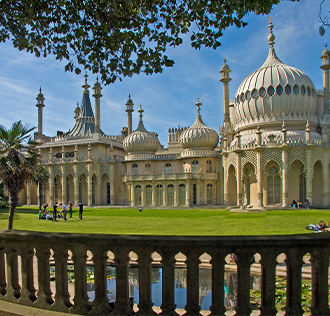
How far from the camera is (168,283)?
441cm

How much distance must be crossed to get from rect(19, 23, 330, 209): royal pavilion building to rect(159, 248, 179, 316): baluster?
31.7m

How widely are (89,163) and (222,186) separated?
18472 millimetres

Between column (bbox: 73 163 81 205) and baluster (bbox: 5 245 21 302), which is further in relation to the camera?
column (bbox: 73 163 81 205)

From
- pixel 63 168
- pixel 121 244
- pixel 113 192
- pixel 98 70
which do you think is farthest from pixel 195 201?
pixel 121 244

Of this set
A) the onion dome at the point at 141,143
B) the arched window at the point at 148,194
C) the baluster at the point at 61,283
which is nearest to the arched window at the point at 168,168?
the onion dome at the point at 141,143

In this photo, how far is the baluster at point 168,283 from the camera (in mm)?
4391

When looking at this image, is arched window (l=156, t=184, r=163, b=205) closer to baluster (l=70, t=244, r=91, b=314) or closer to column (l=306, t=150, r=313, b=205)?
column (l=306, t=150, r=313, b=205)

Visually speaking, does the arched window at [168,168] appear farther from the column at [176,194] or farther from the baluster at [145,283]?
the baluster at [145,283]

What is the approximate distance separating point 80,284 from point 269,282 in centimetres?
236

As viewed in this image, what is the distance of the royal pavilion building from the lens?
123 ft

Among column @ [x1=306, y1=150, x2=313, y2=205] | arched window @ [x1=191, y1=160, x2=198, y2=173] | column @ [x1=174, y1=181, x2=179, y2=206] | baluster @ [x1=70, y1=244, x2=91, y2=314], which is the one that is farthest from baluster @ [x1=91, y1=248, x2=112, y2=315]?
arched window @ [x1=191, y1=160, x2=198, y2=173]

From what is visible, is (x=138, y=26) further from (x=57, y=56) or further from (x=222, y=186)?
(x=222, y=186)

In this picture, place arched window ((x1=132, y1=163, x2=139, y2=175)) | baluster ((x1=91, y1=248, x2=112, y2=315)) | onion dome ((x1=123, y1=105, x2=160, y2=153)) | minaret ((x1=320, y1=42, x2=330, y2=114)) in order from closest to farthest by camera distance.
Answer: baluster ((x1=91, y1=248, x2=112, y2=315)) → minaret ((x1=320, y1=42, x2=330, y2=114)) → arched window ((x1=132, y1=163, x2=139, y2=175)) → onion dome ((x1=123, y1=105, x2=160, y2=153))

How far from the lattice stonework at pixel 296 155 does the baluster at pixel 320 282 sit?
33979mm
